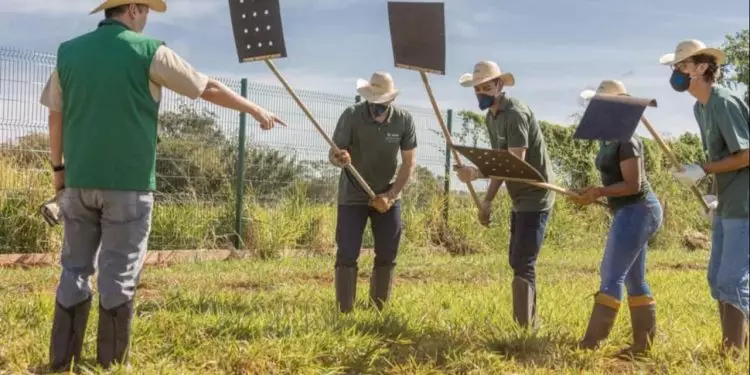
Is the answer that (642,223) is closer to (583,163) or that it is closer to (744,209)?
(744,209)

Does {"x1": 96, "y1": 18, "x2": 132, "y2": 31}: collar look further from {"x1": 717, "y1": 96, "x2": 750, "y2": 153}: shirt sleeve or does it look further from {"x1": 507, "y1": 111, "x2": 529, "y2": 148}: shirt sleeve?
{"x1": 717, "y1": 96, "x2": 750, "y2": 153}: shirt sleeve

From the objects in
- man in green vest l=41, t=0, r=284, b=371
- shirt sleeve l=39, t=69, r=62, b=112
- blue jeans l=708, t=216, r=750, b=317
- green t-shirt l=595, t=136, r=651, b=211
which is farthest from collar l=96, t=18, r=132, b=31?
blue jeans l=708, t=216, r=750, b=317

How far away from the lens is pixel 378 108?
6430mm

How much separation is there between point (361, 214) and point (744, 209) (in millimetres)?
2770

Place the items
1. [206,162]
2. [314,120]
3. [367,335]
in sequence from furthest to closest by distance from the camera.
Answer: [206,162] → [314,120] → [367,335]

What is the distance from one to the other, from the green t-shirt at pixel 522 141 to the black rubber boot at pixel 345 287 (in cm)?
128

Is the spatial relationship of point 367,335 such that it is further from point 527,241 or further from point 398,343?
point 527,241

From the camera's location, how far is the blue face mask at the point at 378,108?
6.41 metres

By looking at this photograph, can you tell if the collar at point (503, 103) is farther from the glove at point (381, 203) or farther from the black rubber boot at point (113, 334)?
the black rubber boot at point (113, 334)

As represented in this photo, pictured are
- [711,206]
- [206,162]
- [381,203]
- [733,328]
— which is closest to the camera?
[733,328]

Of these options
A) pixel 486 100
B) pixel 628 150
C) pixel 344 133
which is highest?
pixel 486 100

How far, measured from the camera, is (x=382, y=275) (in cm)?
651

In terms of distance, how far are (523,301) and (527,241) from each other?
1.29ft

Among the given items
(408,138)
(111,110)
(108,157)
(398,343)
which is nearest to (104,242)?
(108,157)
